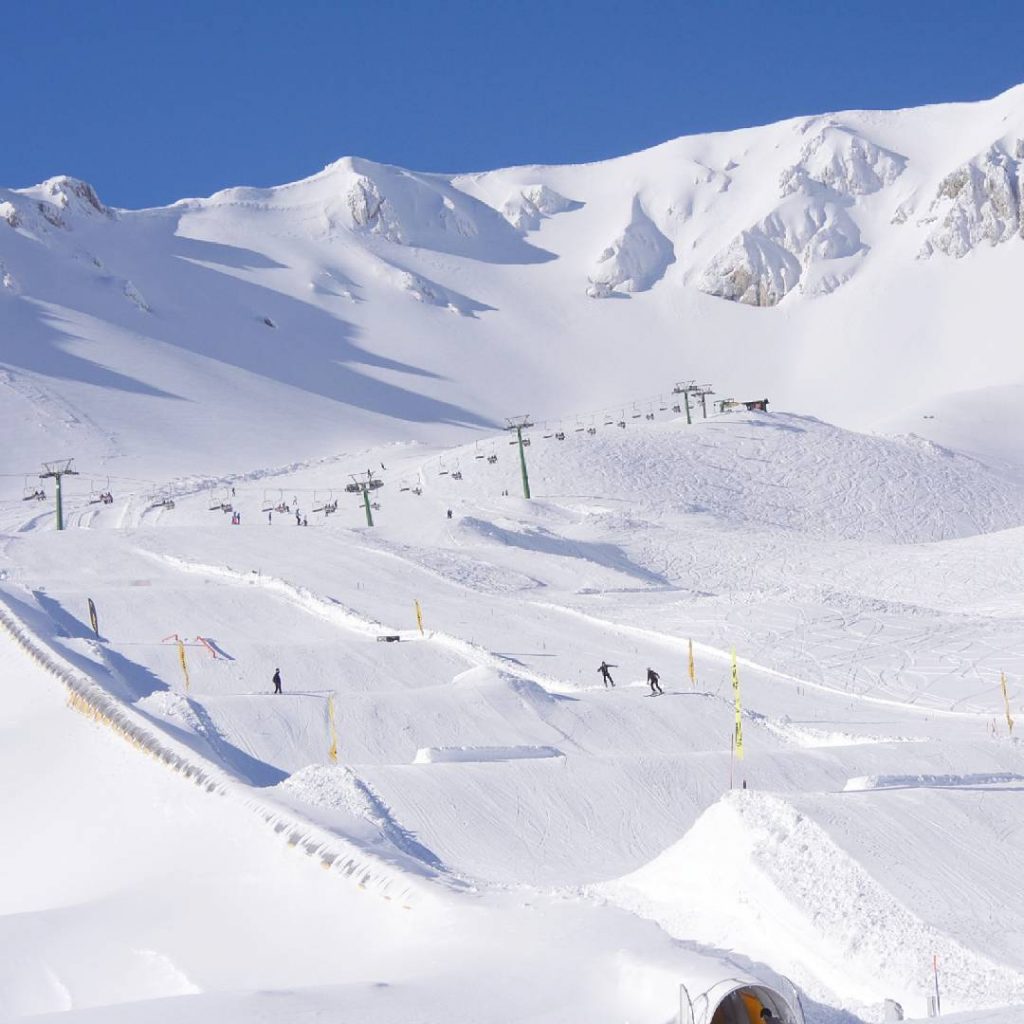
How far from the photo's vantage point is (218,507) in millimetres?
61219

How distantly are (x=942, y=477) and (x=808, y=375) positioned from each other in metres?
70.3

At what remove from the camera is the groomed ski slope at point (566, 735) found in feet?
37.7

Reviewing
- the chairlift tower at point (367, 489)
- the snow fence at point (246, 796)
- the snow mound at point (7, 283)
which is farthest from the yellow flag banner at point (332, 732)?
the snow mound at point (7, 283)

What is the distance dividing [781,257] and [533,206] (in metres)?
41.0

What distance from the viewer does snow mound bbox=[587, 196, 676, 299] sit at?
160375 mm

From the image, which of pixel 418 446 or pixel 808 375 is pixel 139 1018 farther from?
pixel 808 375

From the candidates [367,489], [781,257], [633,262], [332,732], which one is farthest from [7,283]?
[332,732]

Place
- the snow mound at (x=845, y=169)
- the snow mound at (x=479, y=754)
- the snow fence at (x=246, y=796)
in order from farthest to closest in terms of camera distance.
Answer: the snow mound at (x=845, y=169) < the snow mound at (x=479, y=754) < the snow fence at (x=246, y=796)

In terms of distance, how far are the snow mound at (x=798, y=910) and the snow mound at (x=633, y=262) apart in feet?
485

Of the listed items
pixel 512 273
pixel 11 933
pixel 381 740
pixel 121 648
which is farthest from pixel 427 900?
pixel 512 273

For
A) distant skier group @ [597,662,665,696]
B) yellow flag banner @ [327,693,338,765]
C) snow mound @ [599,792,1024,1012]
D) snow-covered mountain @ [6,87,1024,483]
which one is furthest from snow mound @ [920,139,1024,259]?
snow mound @ [599,792,1024,1012]

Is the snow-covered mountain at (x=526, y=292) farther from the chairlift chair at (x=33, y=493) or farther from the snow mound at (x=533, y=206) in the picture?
the chairlift chair at (x=33, y=493)

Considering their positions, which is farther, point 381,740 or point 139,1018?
point 381,740

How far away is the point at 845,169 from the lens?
174 m
